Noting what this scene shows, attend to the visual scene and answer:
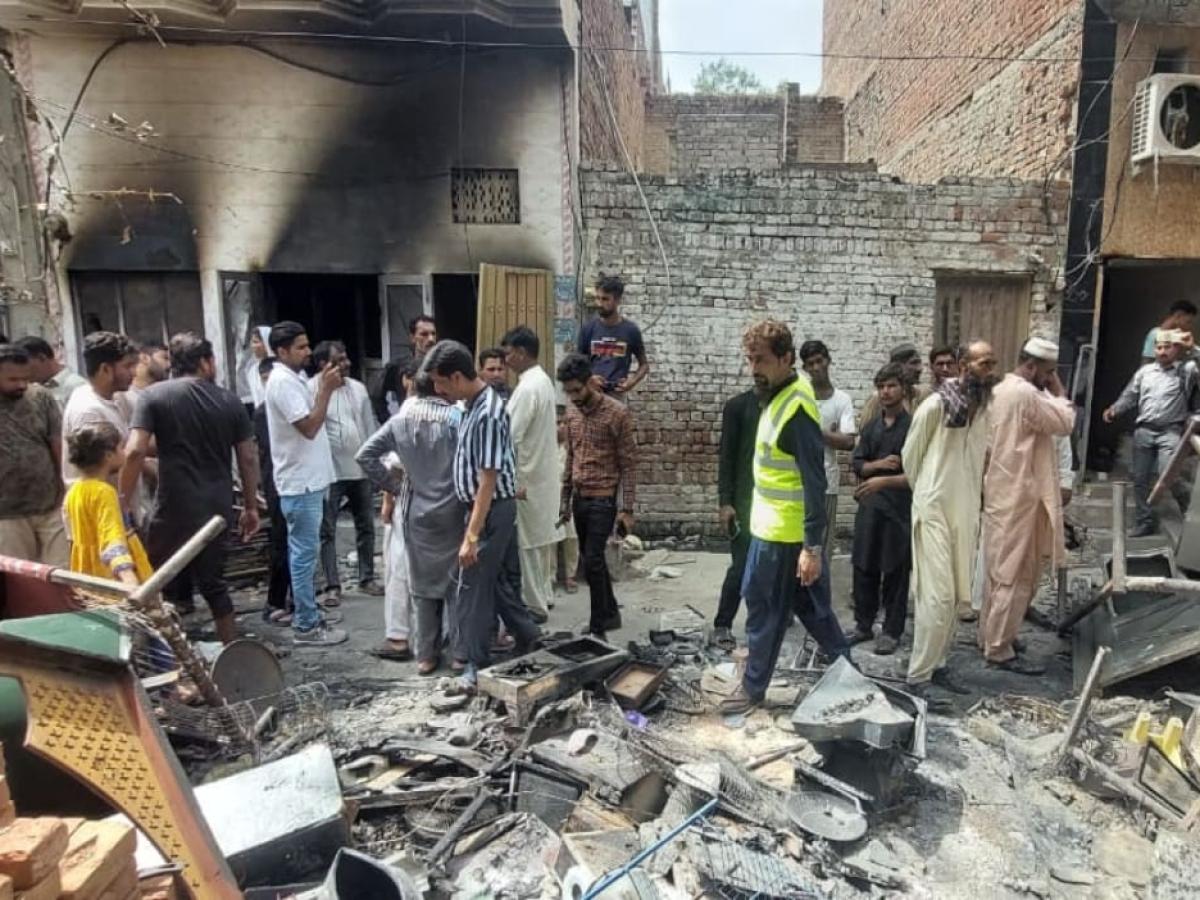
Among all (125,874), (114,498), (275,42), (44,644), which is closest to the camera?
(125,874)

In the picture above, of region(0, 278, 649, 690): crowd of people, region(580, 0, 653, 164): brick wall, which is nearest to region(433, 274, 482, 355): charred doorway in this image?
region(580, 0, 653, 164): brick wall

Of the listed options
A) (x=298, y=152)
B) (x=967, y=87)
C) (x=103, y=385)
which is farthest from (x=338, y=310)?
(x=967, y=87)

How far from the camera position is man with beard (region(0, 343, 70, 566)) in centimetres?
407

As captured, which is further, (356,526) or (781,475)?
(356,526)

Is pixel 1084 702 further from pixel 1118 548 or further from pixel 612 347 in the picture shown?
pixel 612 347

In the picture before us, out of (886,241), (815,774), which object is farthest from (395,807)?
(886,241)

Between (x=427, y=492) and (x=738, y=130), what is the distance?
14.4 m

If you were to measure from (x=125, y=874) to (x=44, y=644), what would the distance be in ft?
2.64

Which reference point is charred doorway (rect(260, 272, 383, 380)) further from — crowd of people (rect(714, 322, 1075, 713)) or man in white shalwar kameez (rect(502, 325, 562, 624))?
crowd of people (rect(714, 322, 1075, 713))

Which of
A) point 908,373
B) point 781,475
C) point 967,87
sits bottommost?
point 781,475

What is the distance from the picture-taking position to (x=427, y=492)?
164 inches

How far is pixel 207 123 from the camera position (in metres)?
7.00

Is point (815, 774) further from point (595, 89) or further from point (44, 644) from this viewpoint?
point (595, 89)

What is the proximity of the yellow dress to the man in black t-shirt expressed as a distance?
658 mm
